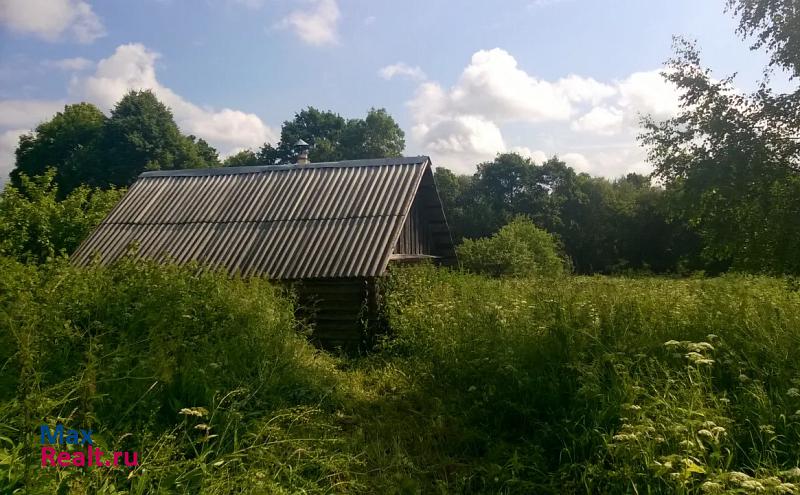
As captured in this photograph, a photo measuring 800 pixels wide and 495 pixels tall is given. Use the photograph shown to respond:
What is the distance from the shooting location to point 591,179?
43.5 m

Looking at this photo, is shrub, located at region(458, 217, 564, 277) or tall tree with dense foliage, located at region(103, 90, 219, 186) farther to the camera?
tall tree with dense foliage, located at region(103, 90, 219, 186)

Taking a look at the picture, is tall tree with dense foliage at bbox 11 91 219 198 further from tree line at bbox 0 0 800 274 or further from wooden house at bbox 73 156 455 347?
wooden house at bbox 73 156 455 347

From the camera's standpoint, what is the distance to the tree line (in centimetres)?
739

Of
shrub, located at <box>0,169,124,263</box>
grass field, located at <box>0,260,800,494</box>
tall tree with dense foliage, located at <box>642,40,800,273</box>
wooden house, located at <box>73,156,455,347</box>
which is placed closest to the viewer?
grass field, located at <box>0,260,800,494</box>

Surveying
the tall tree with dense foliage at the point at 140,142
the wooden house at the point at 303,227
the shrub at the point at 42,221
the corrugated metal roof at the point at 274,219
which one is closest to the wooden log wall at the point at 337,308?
the wooden house at the point at 303,227

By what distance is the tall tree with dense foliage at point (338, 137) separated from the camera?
43500mm

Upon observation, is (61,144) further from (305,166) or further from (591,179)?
(591,179)

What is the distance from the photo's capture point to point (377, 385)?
719 cm

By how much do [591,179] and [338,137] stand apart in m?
23.5

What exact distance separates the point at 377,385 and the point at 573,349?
10.2 ft

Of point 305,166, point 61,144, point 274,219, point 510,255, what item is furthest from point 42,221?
point 61,144

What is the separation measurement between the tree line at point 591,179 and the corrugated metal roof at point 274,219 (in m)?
2.23

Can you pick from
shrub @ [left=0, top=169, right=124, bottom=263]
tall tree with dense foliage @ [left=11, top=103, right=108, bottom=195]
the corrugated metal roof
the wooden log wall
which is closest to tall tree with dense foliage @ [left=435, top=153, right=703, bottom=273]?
the corrugated metal roof
